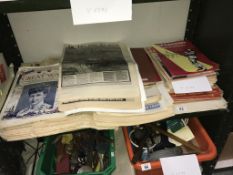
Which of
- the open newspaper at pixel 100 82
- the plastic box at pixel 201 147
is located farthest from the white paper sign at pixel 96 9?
the plastic box at pixel 201 147

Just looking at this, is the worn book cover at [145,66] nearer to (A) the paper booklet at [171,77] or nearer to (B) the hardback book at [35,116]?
(A) the paper booklet at [171,77]

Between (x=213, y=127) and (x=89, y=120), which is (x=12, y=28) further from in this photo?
(x=213, y=127)

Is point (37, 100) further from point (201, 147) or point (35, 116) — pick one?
point (201, 147)

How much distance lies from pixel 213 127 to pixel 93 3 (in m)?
0.58

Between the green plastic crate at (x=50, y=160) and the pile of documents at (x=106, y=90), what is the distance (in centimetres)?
22

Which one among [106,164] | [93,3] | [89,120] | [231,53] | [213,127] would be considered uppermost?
[93,3]

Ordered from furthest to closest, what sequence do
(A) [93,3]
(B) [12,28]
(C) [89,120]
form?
(B) [12,28]
(C) [89,120]
(A) [93,3]

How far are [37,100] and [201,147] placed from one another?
565 millimetres

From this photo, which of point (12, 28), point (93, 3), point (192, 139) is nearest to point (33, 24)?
point (12, 28)

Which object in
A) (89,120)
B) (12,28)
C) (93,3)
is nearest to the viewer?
(93,3)

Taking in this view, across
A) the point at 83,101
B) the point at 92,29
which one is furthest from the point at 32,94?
the point at 92,29

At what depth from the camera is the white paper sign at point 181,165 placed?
716 mm

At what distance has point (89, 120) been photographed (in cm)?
60

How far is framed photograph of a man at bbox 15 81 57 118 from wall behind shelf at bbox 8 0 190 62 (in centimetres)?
19
